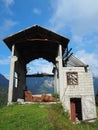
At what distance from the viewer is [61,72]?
2502 cm

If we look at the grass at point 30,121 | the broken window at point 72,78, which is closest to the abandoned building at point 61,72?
the broken window at point 72,78

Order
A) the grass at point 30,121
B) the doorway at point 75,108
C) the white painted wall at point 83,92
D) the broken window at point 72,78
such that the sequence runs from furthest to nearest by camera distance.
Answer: the broken window at point 72,78 < the doorway at point 75,108 < the white painted wall at point 83,92 < the grass at point 30,121

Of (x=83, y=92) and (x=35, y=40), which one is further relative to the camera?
(x=35, y=40)

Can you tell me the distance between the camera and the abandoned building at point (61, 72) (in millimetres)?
24109

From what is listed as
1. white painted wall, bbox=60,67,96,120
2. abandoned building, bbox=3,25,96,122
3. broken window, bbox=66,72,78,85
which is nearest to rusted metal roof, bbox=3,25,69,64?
abandoned building, bbox=3,25,96,122

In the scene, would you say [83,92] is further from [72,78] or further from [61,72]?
[61,72]

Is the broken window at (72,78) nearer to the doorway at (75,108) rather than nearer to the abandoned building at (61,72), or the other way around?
the abandoned building at (61,72)

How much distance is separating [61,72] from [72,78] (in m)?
1.42

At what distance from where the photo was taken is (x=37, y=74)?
34.7 m

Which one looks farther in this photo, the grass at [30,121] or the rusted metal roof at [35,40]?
the rusted metal roof at [35,40]

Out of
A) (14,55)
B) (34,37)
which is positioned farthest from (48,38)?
(14,55)

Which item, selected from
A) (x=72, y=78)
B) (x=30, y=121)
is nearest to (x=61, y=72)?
(x=72, y=78)

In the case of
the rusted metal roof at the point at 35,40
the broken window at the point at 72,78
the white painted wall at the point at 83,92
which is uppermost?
the rusted metal roof at the point at 35,40

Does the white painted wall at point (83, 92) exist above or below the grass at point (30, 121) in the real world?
above
